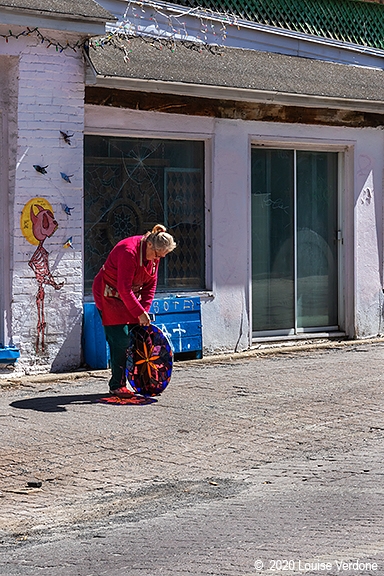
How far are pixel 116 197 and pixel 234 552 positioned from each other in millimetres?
7387

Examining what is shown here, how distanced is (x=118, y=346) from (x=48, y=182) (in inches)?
98.7

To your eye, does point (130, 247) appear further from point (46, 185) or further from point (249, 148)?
point (249, 148)

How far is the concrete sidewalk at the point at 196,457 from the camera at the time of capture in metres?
5.90

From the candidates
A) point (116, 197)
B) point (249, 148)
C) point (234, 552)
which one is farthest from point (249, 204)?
point (234, 552)

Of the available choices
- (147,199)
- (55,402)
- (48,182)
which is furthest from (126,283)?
(147,199)

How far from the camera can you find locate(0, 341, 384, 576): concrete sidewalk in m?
5.90

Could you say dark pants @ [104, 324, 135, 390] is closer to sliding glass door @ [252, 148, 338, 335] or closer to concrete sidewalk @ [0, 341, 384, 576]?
concrete sidewalk @ [0, 341, 384, 576]

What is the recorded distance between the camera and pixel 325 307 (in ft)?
48.2

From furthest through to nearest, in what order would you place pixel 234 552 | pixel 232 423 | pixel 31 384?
pixel 31 384, pixel 232 423, pixel 234 552

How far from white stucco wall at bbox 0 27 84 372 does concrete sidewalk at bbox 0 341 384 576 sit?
0.58 meters

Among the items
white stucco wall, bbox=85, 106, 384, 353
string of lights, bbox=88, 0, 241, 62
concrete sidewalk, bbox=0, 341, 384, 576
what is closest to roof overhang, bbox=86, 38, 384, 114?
string of lights, bbox=88, 0, 241, 62

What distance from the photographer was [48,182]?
1139 centimetres

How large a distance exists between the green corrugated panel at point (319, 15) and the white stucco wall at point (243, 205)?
162 centimetres

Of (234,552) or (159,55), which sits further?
(159,55)
